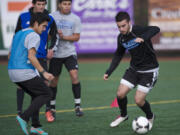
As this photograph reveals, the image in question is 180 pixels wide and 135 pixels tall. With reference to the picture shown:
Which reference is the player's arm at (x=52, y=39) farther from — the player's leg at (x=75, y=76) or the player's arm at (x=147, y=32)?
the player's arm at (x=147, y=32)

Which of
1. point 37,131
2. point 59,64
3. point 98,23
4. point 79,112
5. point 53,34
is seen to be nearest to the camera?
point 37,131

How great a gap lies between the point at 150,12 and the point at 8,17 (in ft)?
19.3

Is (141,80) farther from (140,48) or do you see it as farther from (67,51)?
(67,51)

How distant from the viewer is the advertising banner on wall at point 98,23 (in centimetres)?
1845

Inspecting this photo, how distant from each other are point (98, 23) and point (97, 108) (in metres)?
10.3

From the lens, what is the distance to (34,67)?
6137 millimetres

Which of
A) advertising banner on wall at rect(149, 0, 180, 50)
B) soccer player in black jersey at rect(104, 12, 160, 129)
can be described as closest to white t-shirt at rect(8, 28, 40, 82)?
soccer player in black jersey at rect(104, 12, 160, 129)

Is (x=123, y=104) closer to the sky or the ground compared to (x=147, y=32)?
closer to the ground

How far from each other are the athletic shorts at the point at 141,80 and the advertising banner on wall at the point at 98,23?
1157 cm

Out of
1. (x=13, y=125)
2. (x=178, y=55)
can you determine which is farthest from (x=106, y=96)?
(x=178, y=55)

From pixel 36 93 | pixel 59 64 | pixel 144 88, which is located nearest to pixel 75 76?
pixel 59 64

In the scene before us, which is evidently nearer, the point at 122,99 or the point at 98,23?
the point at 122,99

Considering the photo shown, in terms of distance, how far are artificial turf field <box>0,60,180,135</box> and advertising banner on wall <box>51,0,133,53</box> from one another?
4116 mm

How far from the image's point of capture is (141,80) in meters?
6.80
